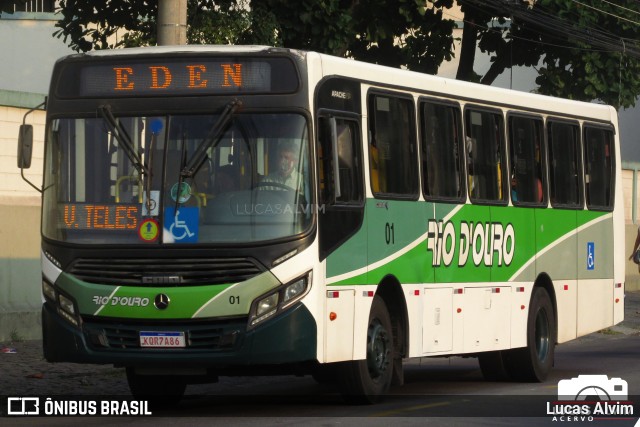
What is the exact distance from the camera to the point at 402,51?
29.5 metres

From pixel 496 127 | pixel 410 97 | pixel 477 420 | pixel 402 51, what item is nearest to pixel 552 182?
pixel 496 127

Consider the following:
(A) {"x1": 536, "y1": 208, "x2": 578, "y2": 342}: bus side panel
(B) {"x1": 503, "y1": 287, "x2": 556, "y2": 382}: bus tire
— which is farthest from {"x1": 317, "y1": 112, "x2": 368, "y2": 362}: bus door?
(A) {"x1": 536, "y1": 208, "x2": 578, "y2": 342}: bus side panel

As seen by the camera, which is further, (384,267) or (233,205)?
(384,267)

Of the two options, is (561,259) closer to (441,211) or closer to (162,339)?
(441,211)

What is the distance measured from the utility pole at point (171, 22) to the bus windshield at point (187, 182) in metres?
3.42

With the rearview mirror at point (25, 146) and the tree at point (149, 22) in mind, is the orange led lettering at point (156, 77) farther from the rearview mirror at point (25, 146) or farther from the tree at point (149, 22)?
the tree at point (149, 22)

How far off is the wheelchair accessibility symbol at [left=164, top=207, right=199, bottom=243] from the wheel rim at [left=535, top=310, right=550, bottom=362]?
6003 millimetres

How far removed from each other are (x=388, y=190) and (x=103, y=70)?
2795mm

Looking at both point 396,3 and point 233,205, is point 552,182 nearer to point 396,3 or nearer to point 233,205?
point 233,205

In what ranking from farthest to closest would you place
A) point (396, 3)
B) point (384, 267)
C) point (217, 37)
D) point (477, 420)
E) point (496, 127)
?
point (396, 3), point (217, 37), point (496, 127), point (384, 267), point (477, 420)

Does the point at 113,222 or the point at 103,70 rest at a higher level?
the point at 103,70

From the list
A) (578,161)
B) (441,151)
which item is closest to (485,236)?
(441,151)

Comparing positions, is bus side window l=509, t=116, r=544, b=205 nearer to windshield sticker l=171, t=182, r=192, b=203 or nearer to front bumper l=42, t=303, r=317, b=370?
front bumper l=42, t=303, r=317, b=370

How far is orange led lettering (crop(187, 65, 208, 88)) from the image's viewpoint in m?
13.2
